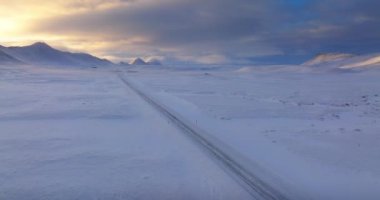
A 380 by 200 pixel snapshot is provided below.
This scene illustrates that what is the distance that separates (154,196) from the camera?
6.22 metres

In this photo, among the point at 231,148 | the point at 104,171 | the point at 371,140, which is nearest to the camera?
the point at 104,171

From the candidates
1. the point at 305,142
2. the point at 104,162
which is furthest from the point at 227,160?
the point at 305,142

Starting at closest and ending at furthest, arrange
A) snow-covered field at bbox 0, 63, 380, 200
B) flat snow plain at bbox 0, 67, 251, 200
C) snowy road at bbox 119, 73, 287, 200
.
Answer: snowy road at bbox 119, 73, 287, 200 < flat snow plain at bbox 0, 67, 251, 200 < snow-covered field at bbox 0, 63, 380, 200

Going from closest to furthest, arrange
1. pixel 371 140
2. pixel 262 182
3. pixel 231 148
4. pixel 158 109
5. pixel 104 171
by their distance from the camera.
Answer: pixel 262 182 < pixel 104 171 < pixel 231 148 < pixel 371 140 < pixel 158 109

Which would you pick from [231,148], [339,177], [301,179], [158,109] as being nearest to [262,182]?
[301,179]

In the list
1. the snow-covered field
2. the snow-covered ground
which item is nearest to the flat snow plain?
the snow-covered field

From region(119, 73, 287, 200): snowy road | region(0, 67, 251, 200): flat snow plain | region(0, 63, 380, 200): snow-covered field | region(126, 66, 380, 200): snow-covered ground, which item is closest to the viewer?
region(119, 73, 287, 200): snowy road

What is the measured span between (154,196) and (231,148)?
3067 millimetres

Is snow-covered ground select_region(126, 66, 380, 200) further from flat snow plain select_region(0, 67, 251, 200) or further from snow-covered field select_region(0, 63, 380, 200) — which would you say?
flat snow plain select_region(0, 67, 251, 200)

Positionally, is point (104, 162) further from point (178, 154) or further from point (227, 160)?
point (227, 160)

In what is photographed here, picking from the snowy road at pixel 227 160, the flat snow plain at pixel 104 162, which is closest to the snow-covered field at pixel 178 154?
the flat snow plain at pixel 104 162

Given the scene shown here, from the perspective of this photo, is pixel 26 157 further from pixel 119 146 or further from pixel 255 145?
pixel 255 145

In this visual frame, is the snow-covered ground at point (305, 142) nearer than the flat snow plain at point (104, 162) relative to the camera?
No

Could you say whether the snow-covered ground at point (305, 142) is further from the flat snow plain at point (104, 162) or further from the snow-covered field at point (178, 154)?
the flat snow plain at point (104, 162)
